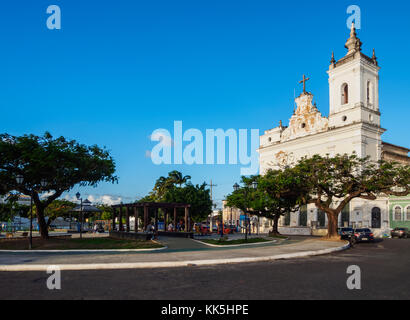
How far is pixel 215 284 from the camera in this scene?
8.89m

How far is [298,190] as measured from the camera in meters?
30.9

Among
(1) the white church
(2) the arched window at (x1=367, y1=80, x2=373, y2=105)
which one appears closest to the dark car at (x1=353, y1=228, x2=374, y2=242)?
(1) the white church

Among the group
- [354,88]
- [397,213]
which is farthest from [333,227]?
[354,88]

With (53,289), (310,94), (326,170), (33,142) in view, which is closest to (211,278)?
(53,289)

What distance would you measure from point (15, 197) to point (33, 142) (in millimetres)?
7192

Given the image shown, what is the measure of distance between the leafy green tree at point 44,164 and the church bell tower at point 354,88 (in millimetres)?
36764

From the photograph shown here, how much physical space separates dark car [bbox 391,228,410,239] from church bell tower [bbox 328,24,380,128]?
1494cm

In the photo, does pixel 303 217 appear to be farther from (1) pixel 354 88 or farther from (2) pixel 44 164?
(2) pixel 44 164

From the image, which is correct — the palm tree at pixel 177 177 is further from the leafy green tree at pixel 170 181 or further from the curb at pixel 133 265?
the curb at pixel 133 265

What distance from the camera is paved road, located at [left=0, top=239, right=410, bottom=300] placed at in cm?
764

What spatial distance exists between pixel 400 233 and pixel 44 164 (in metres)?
38.0

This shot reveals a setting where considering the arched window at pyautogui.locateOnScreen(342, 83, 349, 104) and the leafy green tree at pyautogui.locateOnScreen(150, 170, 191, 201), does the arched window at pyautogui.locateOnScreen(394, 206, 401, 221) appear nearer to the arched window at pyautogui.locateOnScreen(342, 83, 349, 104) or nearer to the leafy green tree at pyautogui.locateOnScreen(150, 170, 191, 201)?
the arched window at pyautogui.locateOnScreen(342, 83, 349, 104)
